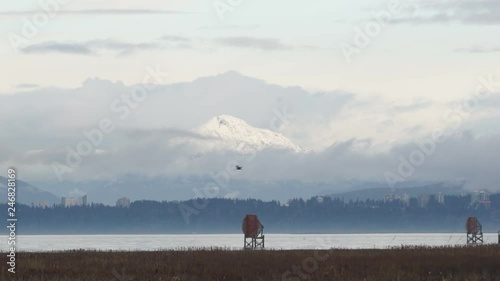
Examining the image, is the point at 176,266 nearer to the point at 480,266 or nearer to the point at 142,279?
the point at 142,279

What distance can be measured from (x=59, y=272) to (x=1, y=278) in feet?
17.3

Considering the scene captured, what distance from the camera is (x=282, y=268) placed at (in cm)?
5041

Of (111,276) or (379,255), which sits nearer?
(111,276)

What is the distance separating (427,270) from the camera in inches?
1919

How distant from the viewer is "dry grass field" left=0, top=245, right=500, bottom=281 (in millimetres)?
44250

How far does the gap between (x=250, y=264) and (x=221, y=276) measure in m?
7.28

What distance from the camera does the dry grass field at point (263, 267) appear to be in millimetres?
44250

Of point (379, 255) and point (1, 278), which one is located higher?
point (379, 255)

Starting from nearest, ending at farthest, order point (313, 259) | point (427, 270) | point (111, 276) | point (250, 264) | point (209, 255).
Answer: point (111, 276), point (427, 270), point (250, 264), point (313, 259), point (209, 255)

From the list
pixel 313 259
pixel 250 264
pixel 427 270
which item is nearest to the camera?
pixel 427 270

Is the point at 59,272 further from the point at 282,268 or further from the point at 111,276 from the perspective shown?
the point at 282,268

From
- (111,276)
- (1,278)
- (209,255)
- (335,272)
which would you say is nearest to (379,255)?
(209,255)

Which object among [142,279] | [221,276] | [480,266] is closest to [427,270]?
[480,266]

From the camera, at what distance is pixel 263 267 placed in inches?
1993
